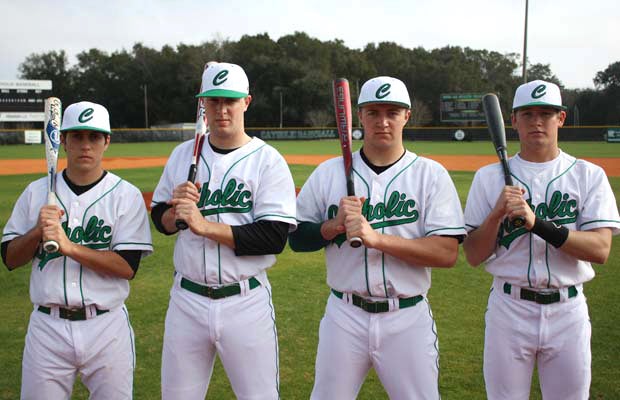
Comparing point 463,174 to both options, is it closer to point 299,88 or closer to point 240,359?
point 240,359

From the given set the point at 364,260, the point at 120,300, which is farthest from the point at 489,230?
the point at 120,300

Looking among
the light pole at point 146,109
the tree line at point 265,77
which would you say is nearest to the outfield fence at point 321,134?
the tree line at point 265,77

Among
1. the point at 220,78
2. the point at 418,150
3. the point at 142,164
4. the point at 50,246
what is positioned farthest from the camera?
the point at 418,150

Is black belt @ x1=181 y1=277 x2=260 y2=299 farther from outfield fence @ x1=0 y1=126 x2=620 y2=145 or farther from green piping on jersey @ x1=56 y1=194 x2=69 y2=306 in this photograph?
outfield fence @ x1=0 y1=126 x2=620 y2=145

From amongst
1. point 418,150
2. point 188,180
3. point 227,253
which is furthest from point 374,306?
point 418,150

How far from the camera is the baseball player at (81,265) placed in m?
2.73

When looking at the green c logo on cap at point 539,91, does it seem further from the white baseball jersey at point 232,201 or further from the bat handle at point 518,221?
the white baseball jersey at point 232,201

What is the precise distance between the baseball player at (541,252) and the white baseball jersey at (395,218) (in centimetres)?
27

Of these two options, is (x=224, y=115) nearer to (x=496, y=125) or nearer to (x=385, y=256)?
(x=385, y=256)

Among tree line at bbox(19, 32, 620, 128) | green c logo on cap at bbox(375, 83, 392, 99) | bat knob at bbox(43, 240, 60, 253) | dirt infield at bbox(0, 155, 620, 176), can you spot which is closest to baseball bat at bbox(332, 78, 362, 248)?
green c logo on cap at bbox(375, 83, 392, 99)

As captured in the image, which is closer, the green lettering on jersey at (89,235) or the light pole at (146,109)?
the green lettering on jersey at (89,235)

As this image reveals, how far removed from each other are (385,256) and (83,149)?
1.60m

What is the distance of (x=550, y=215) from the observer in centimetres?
288

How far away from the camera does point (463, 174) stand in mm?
Result: 16844
